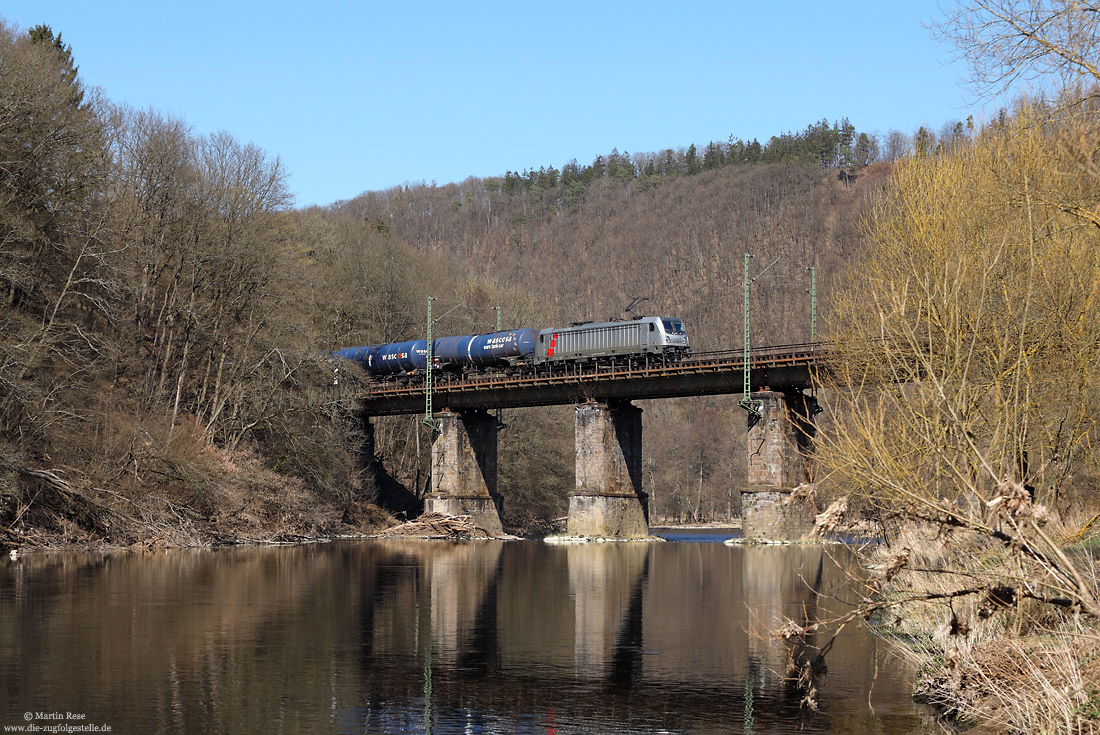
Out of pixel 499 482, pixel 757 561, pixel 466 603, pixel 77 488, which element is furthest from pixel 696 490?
pixel 466 603

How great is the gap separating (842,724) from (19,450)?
1315 inches

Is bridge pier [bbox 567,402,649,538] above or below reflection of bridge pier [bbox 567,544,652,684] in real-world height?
above

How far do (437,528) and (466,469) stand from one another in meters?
5.45

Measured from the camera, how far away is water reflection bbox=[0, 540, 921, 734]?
15180 mm

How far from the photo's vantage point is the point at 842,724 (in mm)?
15180

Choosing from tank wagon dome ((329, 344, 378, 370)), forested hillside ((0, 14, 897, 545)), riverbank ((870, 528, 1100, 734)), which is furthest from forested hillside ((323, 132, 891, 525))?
riverbank ((870, 528, 1100, 734))

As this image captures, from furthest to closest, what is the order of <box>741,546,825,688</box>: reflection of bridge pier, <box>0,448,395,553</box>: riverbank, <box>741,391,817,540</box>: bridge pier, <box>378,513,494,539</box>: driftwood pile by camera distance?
<box>378,513,494,539</box>: driftwood pile → <box>741,391,817,540</box>: bridge pier → <box>0,448,395,553</box>: riverbank → <box>741,546,825,688</box>: reflection of bridge pier

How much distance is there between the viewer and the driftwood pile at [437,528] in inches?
2525

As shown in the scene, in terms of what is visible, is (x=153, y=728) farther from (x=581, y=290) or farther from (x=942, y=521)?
Answer: (x=581, y=290)

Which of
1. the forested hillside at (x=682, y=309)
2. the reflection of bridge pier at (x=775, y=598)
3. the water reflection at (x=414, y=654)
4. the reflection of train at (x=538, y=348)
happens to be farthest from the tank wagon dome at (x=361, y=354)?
the water reflection at (x=414, y=654)

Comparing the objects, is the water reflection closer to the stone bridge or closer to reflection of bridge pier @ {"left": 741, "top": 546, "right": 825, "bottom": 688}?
reflection of bridge pier @ {"left": 741, "top": 546, "right": 825, "bottom": 688}

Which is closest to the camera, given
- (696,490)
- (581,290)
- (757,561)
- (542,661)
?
(542,661)

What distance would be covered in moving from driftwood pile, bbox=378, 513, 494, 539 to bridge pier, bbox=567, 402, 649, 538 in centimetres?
563

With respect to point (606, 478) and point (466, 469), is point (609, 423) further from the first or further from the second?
point (466, 469)
